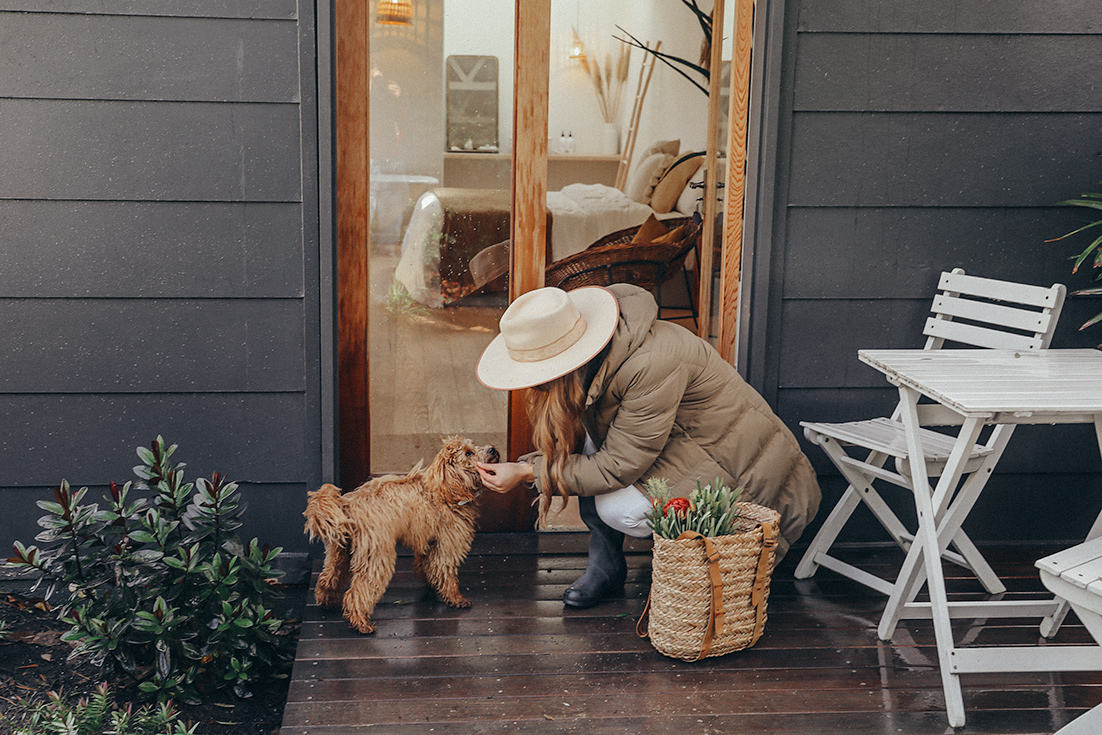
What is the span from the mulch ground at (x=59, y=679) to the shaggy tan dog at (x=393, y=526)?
32cm

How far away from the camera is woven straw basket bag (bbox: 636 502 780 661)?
2.31 meters

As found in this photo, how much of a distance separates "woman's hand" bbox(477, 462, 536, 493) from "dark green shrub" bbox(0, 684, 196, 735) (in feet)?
3.06

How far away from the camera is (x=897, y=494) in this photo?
322 cm

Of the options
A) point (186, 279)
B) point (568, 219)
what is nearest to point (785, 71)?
point (568, 219)

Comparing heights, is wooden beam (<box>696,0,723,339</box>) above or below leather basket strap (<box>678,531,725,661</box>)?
above

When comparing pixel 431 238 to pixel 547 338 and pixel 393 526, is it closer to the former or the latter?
pixel 547 338

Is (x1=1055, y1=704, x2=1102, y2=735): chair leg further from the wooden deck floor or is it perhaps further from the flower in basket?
the flower in basket

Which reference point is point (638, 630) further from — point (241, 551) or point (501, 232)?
point (501, 232)

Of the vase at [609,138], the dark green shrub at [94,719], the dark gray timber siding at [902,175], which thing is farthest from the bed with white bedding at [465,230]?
the dark green shrub at [94,719]

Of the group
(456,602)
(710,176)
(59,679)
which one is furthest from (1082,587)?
(59,679)

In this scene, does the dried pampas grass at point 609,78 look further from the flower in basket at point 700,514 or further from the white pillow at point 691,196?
the flower in basket at point 700,514

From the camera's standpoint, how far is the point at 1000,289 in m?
2.82

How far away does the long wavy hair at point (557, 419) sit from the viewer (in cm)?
248

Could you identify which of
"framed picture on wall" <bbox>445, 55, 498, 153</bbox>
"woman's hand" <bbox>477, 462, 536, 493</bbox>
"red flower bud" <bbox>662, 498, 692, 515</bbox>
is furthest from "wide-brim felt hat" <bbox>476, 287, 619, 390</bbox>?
"framed picture on wall" <bbox>445, 55, 498, 153</bbox>
